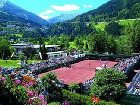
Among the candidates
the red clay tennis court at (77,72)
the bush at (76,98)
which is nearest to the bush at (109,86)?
the bush at (76,98)

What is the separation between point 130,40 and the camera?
105312 mm

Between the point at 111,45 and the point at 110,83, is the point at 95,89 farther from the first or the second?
the point at 111,45

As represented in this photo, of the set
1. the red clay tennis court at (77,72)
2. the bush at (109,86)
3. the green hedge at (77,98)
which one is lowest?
the red clay tennis court at (77,72)

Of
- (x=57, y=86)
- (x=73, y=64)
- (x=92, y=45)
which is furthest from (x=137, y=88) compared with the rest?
(x=92, y=45)

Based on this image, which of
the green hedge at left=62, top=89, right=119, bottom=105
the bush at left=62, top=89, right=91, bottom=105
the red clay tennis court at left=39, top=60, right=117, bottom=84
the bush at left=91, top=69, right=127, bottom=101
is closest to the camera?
the green hedge at left=62, top=89, right=119, bottom=105

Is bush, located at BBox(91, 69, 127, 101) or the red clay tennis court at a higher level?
bush, located at BBox(91, 69, 127, 101)

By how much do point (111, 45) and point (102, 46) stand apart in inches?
308

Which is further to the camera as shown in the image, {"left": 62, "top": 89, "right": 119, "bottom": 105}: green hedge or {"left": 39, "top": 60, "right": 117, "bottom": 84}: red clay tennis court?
{"left": 39, "top": 60, "right": 117, "bottom": 84}: red clay tennis court

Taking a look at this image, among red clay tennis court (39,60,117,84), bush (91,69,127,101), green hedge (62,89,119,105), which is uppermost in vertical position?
bush (91,69,127,101)

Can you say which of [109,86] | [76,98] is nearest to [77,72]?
[109,86]

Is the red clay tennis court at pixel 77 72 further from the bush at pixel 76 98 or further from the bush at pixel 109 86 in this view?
the bush at pixel 76 98

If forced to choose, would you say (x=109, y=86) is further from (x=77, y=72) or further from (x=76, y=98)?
(x=77, y=72)

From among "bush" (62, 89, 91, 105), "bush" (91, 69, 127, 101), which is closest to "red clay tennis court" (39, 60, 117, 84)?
"bush" (91, 69, 127, 101)

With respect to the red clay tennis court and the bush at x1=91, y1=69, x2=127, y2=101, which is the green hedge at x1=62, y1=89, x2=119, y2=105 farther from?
the red clay tennis court
